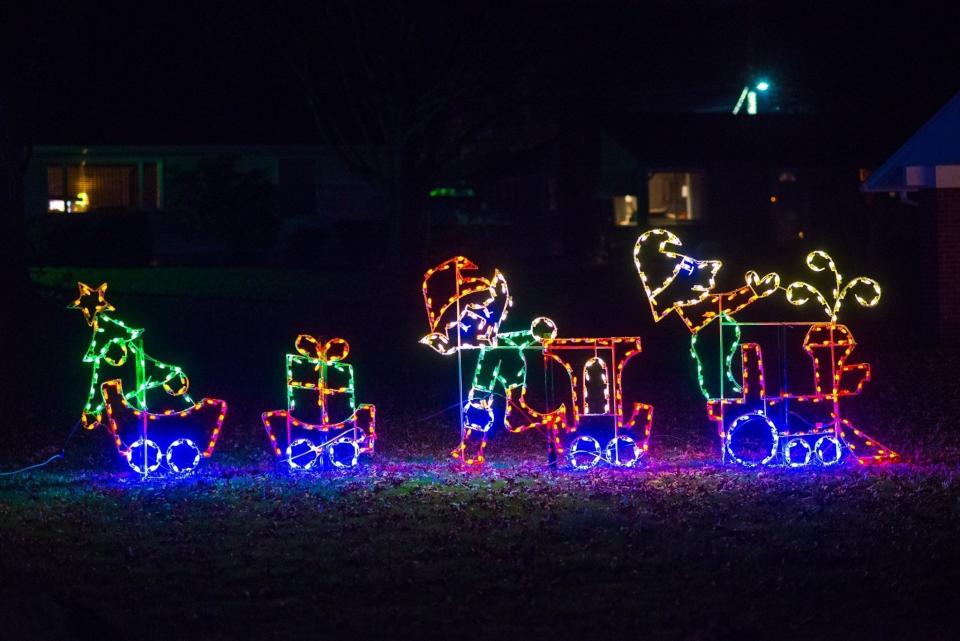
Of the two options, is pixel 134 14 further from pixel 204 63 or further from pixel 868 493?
pixel 868 493

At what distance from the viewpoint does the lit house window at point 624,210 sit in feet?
123

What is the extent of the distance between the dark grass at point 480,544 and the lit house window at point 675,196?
81.3 ft

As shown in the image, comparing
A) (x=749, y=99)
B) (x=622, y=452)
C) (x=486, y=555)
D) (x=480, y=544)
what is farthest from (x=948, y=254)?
(x=749, y=99)

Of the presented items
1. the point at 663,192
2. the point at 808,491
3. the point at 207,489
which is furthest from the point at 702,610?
the point at 663,192

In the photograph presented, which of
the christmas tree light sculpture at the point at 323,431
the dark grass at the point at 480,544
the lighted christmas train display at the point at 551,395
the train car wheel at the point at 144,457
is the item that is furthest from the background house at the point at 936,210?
the train car wheel at the point at 144,457

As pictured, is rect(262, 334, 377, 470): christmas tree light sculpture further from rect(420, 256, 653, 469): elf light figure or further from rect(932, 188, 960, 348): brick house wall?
rect(932, 188, 960, 348): brick house wall

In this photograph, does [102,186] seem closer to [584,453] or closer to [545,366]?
[545,366]

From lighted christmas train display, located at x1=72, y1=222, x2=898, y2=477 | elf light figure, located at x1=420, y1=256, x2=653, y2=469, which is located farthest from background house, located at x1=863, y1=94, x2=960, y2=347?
elf light figure, located at x1=420, y1=256, x2=653, y2=469

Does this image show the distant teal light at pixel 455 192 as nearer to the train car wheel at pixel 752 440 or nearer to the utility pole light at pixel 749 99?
the utility pole light at pixel 749 99

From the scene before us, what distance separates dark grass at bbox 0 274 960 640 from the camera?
6.55 m

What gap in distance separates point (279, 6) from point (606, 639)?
24.5 metres

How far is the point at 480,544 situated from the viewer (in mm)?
7895

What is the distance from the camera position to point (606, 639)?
20.7 ft

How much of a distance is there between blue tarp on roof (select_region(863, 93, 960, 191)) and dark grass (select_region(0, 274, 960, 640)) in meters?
5.25
